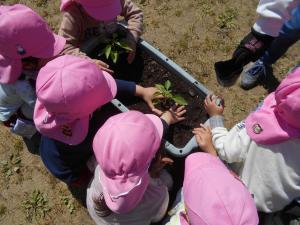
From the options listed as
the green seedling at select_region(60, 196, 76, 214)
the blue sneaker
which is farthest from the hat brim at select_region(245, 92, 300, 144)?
the green seedling at select_region(60, 196, 76, 214)

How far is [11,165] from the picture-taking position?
11.0 ft

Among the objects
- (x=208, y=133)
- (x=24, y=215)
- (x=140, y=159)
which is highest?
(x=140, y=159)

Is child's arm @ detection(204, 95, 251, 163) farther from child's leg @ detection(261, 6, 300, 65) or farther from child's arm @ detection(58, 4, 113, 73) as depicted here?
child's leg @ detection(261, 6, 300, 65)

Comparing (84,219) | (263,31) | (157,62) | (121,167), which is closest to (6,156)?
(84,219)

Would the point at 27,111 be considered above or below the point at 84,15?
below

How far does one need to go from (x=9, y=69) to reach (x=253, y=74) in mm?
1996

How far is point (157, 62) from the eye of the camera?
314 centimetres

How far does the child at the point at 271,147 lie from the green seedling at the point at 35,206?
1449mm

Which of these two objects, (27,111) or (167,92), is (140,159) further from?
(27,111)

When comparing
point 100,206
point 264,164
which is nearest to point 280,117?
point 264,164

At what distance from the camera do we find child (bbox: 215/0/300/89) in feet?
9.43

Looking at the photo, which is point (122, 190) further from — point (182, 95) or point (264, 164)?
point (182, 95)

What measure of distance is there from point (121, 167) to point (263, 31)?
5.70 ft

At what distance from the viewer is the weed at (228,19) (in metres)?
3.89
